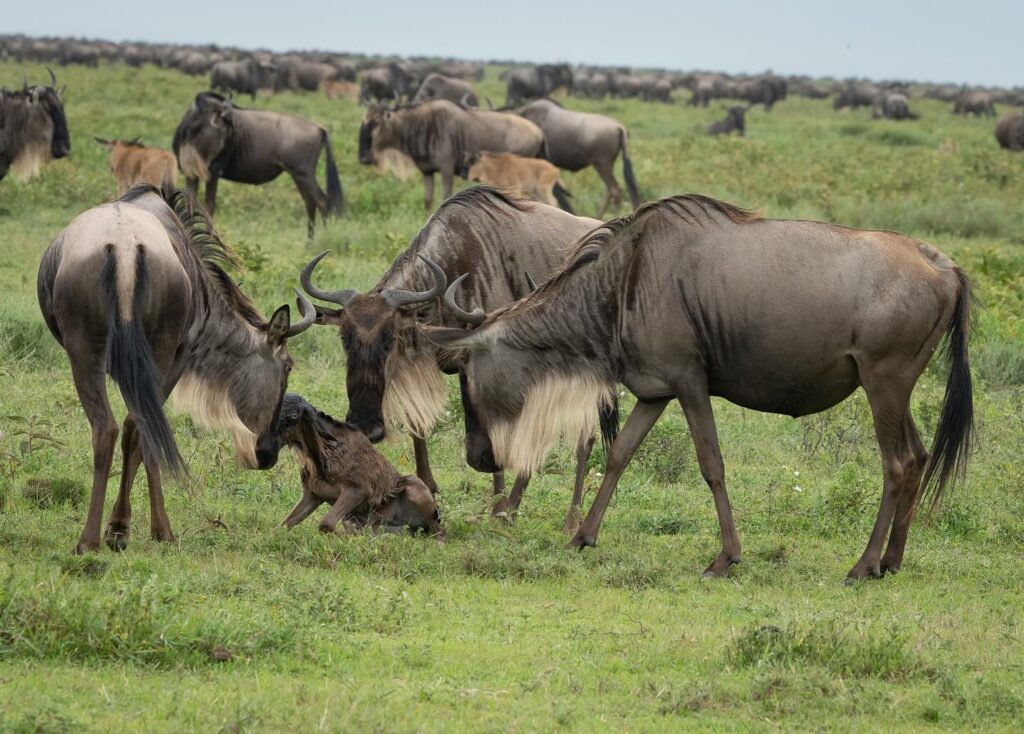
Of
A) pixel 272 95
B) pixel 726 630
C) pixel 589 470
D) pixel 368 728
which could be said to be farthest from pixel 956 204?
pixel 272 95

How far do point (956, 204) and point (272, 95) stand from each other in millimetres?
28284

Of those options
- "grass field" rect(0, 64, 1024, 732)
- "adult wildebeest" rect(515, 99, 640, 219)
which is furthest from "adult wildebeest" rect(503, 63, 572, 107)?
"grass field" rect(0, 64, 1024, 732)

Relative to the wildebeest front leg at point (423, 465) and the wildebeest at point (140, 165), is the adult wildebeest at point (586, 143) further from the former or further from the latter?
the wildebeest front leg at point (423, 465)

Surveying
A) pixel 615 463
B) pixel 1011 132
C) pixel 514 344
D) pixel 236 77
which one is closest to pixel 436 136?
pixel 514 344

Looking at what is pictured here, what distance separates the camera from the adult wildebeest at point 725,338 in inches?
227

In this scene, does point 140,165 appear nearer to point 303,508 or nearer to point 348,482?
point 303,508

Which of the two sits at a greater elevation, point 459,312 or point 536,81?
point 459,312

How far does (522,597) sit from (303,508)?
4.50ft

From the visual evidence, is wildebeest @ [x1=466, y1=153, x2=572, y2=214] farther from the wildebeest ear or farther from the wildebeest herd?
the wildebeest ear

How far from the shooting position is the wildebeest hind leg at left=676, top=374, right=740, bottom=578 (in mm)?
5898

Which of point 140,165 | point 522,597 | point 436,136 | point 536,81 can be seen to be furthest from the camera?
point 536,81

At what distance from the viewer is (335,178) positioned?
620 inches

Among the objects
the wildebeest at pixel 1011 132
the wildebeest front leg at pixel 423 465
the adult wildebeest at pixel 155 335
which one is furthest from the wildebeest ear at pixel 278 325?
the wildebeest at pixel 1011 132

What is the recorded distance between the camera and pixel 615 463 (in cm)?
611
